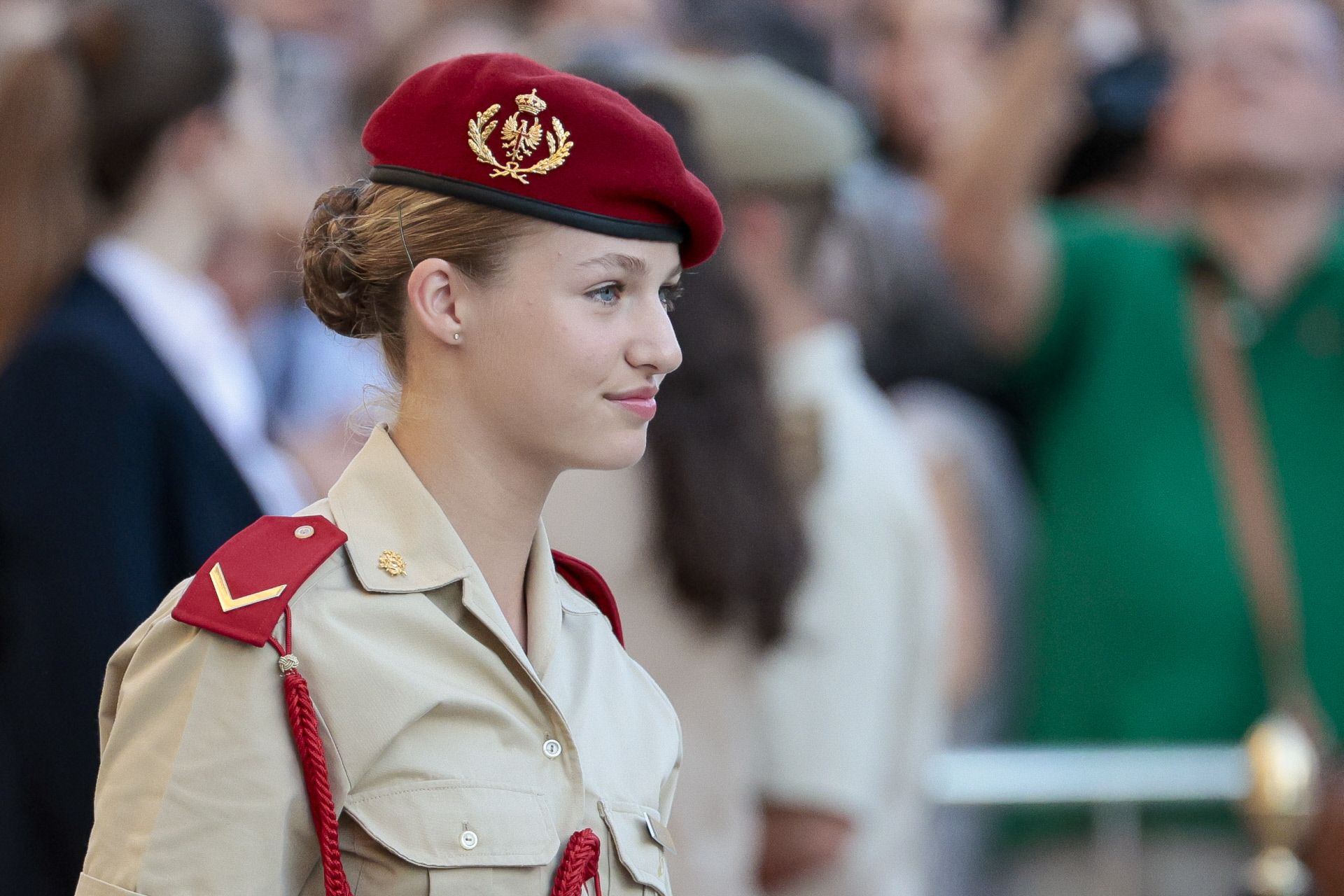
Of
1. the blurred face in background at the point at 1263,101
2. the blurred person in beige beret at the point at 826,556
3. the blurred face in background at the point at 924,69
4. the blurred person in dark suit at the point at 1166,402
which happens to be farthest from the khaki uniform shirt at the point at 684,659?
the blurred face in background at the point at 924,69

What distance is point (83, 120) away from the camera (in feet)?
10.2

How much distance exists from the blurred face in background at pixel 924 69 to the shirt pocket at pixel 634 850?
4.66 metres

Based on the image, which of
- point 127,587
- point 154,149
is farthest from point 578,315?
point 154,149

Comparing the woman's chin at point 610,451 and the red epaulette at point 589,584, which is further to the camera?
the red epaulette at point 589,584

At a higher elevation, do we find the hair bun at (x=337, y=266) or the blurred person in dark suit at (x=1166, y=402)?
the blurred person in dark suit at (x=1166, y=402)

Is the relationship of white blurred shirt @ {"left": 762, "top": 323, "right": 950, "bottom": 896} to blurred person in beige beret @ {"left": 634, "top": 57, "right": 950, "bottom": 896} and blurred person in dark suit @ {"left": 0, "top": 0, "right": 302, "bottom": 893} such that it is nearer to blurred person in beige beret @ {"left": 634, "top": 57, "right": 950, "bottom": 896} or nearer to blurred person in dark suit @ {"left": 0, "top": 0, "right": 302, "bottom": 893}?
blurred person in beige beret @ {"left": 634, "top": 57, "right": 950, "bottom": 896}

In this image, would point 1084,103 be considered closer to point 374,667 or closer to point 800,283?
point 800,283

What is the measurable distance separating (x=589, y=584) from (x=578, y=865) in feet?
1.34

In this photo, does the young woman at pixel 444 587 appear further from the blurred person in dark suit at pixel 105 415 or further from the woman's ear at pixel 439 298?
the blurred person in dark suit at pixel 105 415

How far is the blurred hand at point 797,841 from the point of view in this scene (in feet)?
12.0

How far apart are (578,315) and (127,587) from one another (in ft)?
3.50

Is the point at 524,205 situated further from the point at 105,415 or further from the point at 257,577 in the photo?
the point at 105,415

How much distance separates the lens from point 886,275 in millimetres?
5480

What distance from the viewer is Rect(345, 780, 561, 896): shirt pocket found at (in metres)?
1.75
